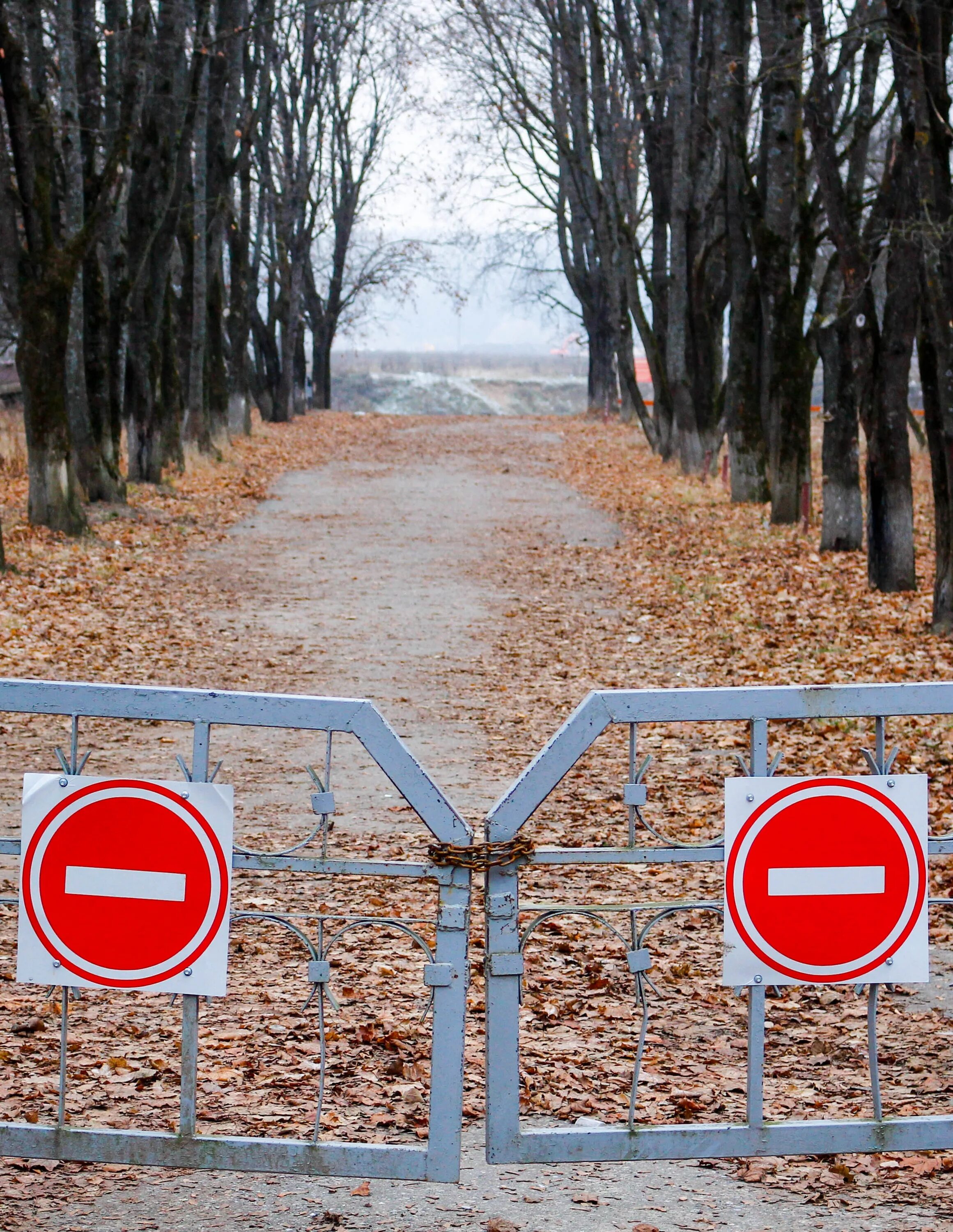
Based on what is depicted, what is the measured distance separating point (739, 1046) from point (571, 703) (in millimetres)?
5355

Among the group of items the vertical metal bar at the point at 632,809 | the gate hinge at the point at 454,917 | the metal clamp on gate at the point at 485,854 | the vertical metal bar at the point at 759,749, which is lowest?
the gate hinge at the point at 454,917

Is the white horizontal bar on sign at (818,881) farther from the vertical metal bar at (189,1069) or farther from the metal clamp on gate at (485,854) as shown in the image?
the vertical metal bar at (189,1069)

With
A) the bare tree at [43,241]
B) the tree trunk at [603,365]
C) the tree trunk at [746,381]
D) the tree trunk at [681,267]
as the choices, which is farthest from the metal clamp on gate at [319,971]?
the tree trunk at [603,365]

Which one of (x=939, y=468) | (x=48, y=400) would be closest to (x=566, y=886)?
(x=939, y=468)

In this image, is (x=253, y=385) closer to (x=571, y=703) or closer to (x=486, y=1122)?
(x=571, y=703)

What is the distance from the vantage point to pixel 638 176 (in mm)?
38750

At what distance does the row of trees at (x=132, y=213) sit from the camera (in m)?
16.4

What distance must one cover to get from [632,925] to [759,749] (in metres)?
0.51

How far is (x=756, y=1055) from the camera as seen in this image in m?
3.49

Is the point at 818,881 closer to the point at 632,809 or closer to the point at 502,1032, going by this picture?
the point at 632,809

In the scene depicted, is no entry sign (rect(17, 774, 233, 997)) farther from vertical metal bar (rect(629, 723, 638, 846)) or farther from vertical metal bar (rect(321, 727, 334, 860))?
vertical metal bar (rect(629, 723, 638, 846))

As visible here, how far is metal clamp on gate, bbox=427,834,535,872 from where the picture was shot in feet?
11.2

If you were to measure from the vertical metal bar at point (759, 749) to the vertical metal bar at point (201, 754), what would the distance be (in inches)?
49.5

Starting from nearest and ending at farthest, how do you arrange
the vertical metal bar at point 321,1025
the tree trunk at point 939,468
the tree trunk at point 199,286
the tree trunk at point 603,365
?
the vertical metal bar at point 321,1025
the tree trunk at point 939,468
the tree trunk at point 199,286
the tree trunk at point 603,365
